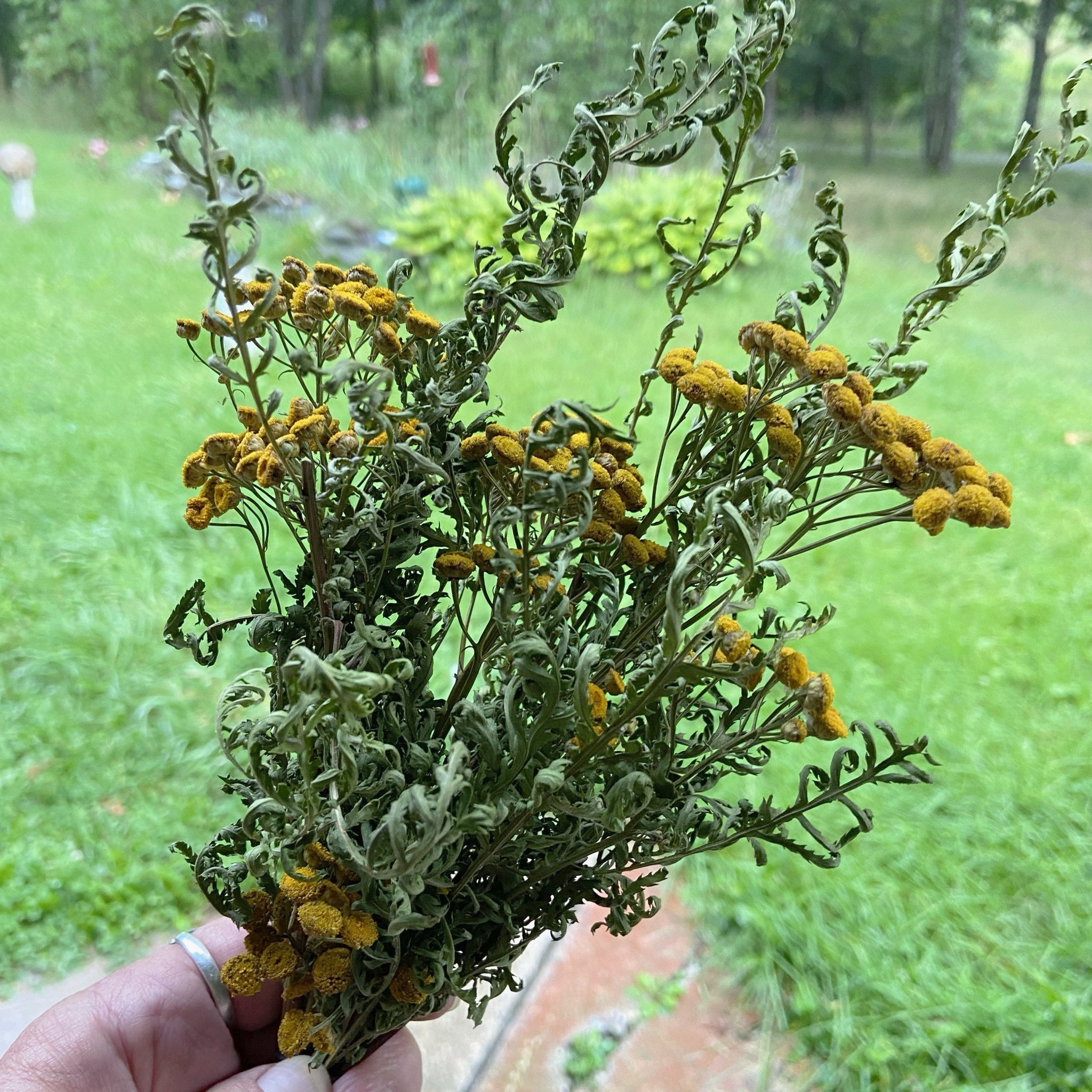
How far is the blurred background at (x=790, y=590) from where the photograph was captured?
3.62 ft

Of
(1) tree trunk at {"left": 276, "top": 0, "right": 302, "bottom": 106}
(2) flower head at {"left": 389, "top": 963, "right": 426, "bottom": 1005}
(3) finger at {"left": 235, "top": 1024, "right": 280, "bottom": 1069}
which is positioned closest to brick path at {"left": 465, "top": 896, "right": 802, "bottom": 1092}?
(3) finger at {"left": 235, "top": 1024, "right": 280, "bottom": 1069}

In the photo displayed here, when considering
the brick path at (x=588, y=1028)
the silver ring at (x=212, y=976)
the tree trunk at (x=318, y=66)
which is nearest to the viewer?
the silver ring at (x=212, y=976)

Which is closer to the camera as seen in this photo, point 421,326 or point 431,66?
point 421,326

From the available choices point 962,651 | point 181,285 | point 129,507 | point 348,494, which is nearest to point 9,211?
point 181,285

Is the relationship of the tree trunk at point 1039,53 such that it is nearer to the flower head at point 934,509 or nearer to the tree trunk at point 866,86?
the tree trunk at point 866,86

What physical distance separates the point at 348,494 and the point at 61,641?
4.67ft

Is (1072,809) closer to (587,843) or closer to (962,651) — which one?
(962,651)

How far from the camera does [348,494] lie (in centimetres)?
41

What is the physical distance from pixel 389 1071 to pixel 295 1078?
7 cm

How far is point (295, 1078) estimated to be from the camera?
19.3 inches

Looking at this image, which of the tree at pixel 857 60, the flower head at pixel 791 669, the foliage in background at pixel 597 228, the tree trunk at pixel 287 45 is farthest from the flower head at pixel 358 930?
the tree trunk at pixel 287 45

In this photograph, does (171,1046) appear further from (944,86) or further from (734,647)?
(944,86)

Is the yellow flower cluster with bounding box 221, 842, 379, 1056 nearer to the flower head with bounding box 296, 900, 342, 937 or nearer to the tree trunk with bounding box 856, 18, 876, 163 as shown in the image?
the flower head with bounding box 296, 900, 342, 937

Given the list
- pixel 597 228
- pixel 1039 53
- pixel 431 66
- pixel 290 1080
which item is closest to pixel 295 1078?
pixel 290 1080
